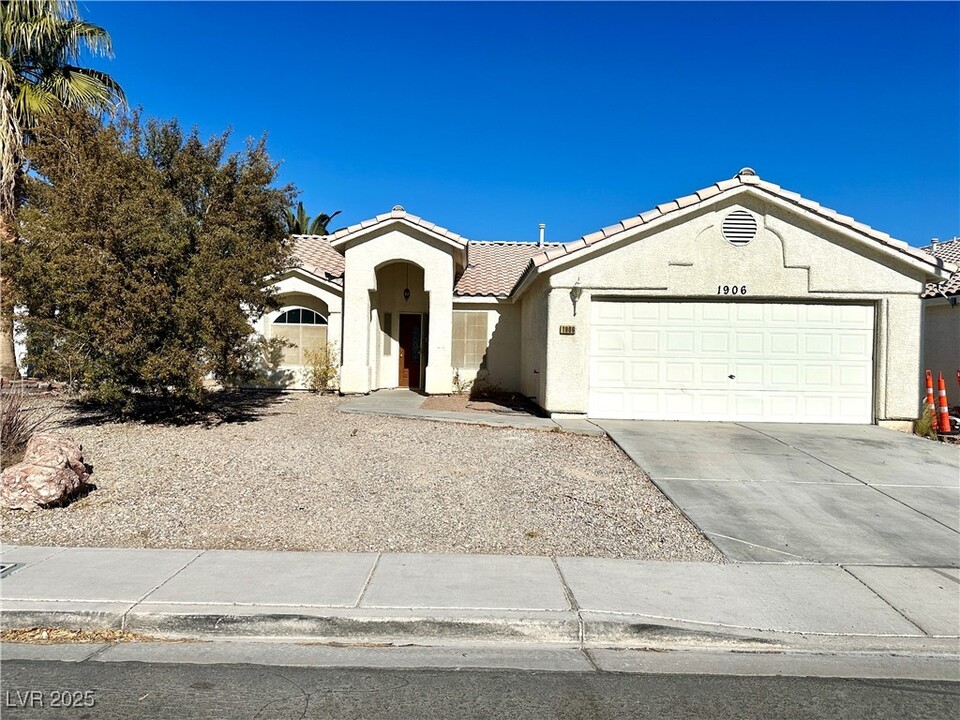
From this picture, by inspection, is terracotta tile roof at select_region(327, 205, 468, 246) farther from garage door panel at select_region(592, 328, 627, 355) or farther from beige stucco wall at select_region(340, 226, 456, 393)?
garage door panel at select_region(592, 328, 627, 355)

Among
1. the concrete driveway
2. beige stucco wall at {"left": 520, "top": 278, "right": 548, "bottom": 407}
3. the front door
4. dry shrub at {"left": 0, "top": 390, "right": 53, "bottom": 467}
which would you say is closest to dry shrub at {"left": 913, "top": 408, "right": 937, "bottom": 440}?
the concrete driveway

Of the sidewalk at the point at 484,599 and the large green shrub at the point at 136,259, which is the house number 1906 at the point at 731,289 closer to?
the sidewalk at the point at 484,599

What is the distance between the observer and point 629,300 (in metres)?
12.6

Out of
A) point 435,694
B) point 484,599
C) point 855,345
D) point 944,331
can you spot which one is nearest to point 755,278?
point 855,345

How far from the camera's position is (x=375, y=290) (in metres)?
17.1

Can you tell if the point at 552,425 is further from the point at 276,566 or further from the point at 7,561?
the point at 7,561

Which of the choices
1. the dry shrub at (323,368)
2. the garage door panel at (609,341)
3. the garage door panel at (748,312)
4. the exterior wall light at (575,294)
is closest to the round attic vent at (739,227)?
the garage door panel at (748,312)

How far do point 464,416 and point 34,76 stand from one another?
12.5 meters

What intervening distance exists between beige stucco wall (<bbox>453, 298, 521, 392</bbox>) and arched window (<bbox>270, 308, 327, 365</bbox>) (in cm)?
371

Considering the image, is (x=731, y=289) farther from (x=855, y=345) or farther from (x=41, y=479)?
(x=41, y=479)

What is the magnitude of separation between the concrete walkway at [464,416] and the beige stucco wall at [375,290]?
3.38 feet

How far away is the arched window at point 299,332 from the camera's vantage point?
698 inches

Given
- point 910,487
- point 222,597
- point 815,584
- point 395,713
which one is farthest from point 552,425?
point 395,713

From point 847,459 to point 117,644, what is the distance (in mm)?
9444
